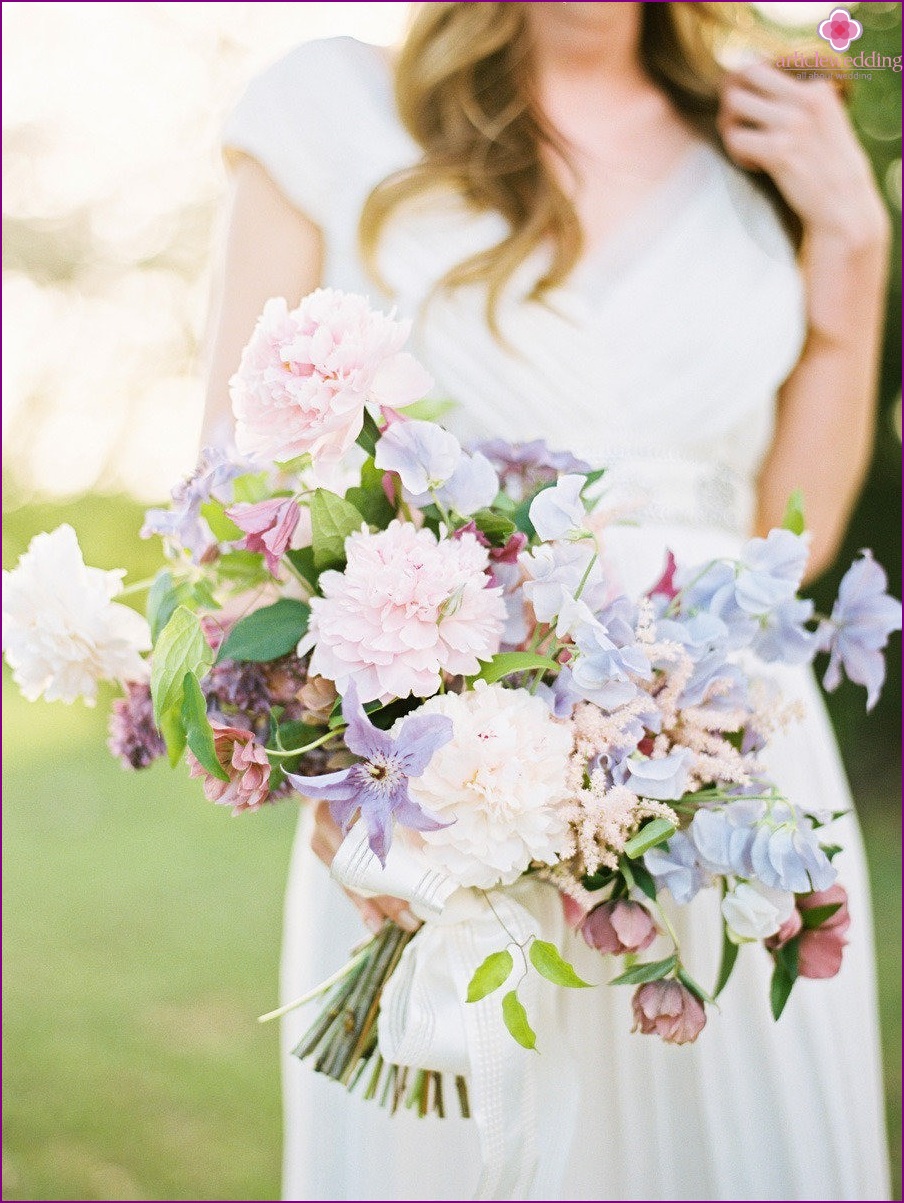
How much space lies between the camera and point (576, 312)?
1173 millimetres

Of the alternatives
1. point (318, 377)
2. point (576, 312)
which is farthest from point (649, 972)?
point (576, 312)

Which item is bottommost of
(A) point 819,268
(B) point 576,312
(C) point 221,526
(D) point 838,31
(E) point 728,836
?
(E) point 728,836

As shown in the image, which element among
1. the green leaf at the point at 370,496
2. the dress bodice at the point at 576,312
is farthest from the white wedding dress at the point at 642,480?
the green leaf at the point at 370,496

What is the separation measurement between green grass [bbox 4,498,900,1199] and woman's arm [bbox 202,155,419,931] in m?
0.95

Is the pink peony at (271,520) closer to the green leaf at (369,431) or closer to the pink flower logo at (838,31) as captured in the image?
the green leaf at (369,431)

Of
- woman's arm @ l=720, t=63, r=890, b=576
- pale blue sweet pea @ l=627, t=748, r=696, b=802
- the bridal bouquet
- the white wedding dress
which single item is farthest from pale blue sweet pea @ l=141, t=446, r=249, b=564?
woman's arm @ l=720, t=63, r=890, b=576

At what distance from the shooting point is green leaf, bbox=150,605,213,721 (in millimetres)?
660

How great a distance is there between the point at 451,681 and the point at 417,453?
152mm

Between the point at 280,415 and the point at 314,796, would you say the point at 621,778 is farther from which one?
the point at 280,415

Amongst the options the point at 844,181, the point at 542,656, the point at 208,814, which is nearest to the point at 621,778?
the point at 542,656

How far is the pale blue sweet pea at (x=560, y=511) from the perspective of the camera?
0.67 metres

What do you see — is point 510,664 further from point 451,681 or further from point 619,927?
point 619,927

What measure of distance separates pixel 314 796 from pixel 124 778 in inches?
95.5

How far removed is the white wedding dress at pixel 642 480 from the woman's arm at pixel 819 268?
50 mm
